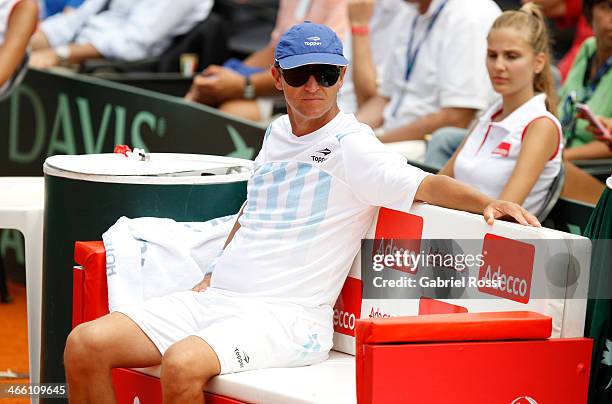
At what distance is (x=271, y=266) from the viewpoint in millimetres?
3598

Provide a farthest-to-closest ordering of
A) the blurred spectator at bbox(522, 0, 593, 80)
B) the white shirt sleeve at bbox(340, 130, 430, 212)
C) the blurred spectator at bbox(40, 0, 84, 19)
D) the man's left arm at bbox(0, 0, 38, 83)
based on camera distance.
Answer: the blurred spectator at bbox(40, 0, 84, 19), the blurred spectator at bbox(522, 0, 593, 80), the man's left arm at bbox(0, 0, 38, 83), the white shirt sleeve at bbox(340, 130, 430, 212)

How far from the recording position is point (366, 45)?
6332 millimetres

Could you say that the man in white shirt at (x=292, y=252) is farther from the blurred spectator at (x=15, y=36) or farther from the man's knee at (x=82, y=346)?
the blurred spectator at (x=15, y=36)

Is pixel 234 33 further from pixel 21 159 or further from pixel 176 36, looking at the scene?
pixel 21 159

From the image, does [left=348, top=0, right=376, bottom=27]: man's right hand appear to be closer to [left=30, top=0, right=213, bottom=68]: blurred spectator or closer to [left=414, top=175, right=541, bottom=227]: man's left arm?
[left=30, top=0, right=213, bottom=68]: blurred spectator

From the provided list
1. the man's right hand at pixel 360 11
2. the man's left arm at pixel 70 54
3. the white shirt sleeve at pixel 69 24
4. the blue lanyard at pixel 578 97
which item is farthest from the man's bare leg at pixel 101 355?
the white shirt sleeve at pixel 69 24

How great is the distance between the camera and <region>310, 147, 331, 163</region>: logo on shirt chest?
11.8 ft

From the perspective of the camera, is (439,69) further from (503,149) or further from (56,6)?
(56,6)

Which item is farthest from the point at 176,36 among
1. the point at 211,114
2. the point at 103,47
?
the point at 211,114

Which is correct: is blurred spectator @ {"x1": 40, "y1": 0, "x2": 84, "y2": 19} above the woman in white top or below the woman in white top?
above

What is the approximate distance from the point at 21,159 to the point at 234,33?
2474mm

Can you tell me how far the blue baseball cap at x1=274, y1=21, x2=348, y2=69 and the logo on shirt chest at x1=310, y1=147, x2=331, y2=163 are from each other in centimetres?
26

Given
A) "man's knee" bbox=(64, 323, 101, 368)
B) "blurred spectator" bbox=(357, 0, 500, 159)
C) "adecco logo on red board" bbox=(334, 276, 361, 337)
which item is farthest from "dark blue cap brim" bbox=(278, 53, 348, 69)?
"blurred spectator" bbox=(357, 0, 500, 159)

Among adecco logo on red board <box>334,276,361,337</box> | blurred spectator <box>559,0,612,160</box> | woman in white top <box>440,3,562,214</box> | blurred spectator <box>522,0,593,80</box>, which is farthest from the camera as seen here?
blurred spectator <box>522,0,593,80</box>
